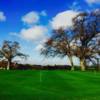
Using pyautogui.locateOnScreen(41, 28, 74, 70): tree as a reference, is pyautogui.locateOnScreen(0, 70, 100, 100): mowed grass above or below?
below

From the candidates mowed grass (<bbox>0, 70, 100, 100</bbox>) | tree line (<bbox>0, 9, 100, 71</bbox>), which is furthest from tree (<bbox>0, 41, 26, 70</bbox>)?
mowed grass (<bbox>0, 70, 100, 100</bbox>)

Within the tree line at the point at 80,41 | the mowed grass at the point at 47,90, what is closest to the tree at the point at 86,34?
the tree line at the point at 80,41

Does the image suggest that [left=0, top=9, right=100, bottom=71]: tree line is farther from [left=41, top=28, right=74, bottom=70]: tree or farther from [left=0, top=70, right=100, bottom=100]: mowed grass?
[left=0, top=70, right=100, bottom=100]: mowed grass

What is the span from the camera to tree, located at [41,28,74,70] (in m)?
69.7

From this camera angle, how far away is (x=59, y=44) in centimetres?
7019

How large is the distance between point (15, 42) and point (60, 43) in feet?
38.3

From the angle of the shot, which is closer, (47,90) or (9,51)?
(47,90)

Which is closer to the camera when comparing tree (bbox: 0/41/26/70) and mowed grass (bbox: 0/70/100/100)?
mowed grass (bbox: 0/70/100/100)

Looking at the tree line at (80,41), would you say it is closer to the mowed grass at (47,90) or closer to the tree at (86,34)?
the tree at (86,34)

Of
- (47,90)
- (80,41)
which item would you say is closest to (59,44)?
(80,41)

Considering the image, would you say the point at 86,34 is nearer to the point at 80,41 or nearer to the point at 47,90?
the point at 80,41

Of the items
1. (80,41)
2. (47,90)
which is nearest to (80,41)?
(80,41)

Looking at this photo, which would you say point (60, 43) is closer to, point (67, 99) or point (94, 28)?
point (94, 28)

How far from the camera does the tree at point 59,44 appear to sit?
69688 millimetres
